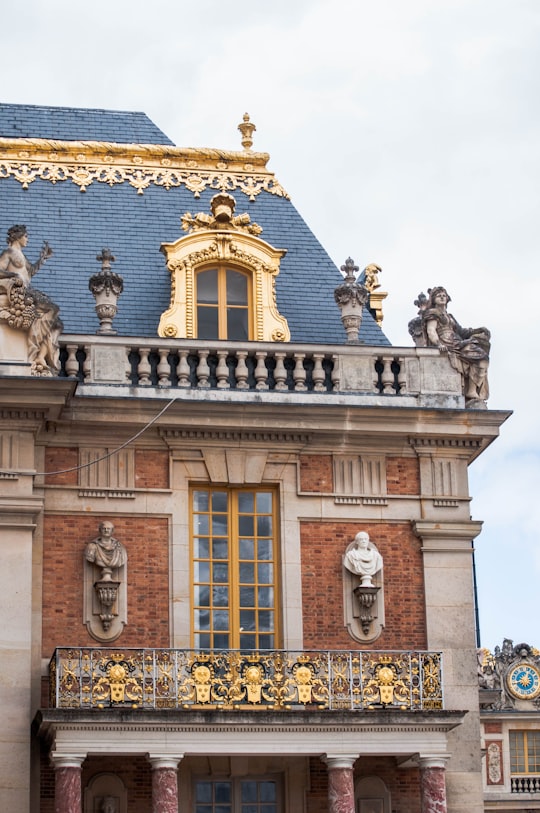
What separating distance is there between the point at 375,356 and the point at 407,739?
541cm

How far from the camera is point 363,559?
26172 millimetres

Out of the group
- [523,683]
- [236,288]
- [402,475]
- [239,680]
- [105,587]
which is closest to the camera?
[239,680]

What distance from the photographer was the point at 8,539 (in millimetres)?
25078

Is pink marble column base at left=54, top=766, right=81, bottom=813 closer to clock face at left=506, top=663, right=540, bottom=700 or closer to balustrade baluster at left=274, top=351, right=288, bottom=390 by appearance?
balustrade baluster at left=274, top=351, right=288, bottom=390

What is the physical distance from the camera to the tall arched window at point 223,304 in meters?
27.6

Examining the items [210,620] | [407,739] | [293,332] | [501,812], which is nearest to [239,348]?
[293,332]

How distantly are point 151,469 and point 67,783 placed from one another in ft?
14.8

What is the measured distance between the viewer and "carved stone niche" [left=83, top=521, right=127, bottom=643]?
83.2 feet

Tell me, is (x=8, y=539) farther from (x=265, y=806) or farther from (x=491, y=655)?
(x=491, y=655)

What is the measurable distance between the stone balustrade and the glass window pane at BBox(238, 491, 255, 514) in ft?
4.47

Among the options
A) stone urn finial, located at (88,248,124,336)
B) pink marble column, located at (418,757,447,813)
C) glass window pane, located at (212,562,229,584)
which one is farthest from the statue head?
pink marble column, located at (418,757,447,813)

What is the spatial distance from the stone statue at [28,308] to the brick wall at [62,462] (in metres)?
1.01

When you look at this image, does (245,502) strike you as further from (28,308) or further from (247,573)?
(28,308)

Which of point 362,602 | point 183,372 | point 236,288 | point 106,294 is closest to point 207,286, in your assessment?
point 236,288
